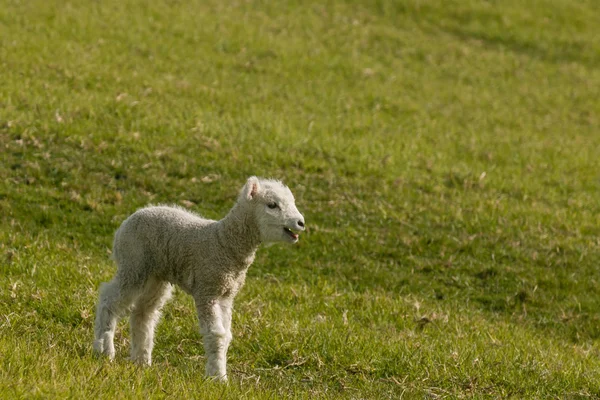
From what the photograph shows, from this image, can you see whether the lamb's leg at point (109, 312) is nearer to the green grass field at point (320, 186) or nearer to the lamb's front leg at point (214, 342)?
the green grass field at point (320, 186)

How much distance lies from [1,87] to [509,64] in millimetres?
17040

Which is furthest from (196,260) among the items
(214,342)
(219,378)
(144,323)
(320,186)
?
(320,186)

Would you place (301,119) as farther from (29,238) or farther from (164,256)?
(164,256)

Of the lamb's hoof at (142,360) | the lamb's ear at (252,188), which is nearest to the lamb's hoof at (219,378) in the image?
the lamb's hoof at (142,360)

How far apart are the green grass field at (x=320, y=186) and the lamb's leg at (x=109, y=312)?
21 cm

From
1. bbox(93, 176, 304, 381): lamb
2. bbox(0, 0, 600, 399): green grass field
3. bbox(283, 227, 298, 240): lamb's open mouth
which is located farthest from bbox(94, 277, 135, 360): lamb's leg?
bbox(283, 227, 298, 240): lamb's open mouth

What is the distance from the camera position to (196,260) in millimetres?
8195

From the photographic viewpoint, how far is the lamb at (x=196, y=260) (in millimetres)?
7938

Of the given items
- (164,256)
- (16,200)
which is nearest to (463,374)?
(164,256)

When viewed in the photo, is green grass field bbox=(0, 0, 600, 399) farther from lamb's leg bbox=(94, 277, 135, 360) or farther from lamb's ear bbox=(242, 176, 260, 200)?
lamb's ear bbox=(242, 176, 260, 200)

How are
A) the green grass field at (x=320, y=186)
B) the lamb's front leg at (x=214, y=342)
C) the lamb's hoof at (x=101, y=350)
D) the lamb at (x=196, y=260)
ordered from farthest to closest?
the green grass field at (x=320, y=186)
the lamb's hoof at (x=101, y=350)
the lamb at (x=196, y=260)
the lamb's front leg at (x=214, y=342)

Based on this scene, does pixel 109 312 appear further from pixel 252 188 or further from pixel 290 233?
pixel 290 233

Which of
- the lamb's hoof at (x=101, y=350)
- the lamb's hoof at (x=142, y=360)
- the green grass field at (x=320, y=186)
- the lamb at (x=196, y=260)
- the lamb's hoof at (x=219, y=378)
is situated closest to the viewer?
the lamb's hoof at (x=219, y=378)

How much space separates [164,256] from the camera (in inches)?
328
